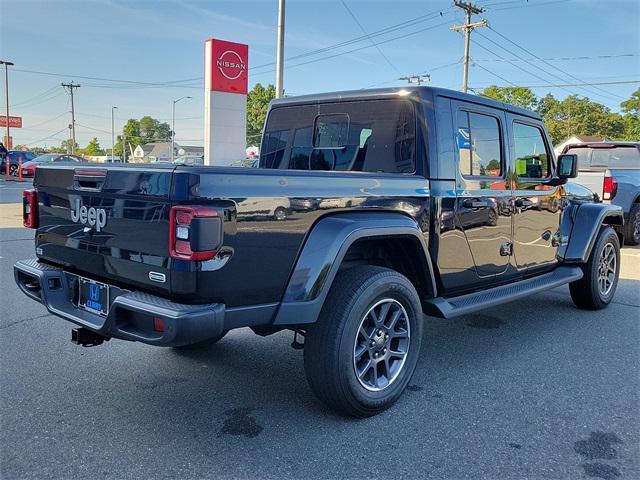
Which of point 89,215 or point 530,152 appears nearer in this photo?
point 89,215

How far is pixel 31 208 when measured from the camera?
11.8ft

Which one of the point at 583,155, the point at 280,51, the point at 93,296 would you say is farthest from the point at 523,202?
the point at 280,51

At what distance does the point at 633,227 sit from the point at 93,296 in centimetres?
994

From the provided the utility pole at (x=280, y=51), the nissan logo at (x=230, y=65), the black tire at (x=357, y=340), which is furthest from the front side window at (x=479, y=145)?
the nissan logo at (x=230, y=65)

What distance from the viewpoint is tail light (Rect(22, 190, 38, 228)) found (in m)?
3.56

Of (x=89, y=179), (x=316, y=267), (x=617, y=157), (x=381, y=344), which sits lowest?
(x=381, y=344)

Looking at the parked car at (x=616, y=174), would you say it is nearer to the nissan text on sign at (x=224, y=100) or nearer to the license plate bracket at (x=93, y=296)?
the license plate bracket at (x=93, y=296)

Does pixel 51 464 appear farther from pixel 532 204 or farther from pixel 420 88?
pixel 532 204

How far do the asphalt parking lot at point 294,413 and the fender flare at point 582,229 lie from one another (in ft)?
2.73

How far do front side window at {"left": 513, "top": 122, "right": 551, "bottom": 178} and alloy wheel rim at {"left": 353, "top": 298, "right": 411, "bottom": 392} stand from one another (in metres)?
1.96

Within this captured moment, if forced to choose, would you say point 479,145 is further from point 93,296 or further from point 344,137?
point 93,296

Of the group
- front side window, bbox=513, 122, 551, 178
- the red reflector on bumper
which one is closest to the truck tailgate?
the red reflector on bumper

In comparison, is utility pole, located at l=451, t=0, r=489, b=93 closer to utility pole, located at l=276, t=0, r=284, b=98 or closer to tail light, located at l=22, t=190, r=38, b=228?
utility pole, located at l=276, t=0, r=284, b=98

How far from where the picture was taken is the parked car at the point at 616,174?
377 inches
